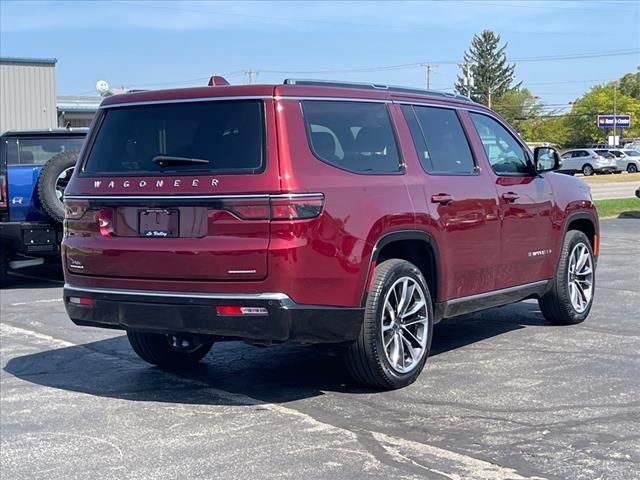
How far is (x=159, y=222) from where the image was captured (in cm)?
554

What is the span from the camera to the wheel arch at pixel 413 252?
18.6 feet

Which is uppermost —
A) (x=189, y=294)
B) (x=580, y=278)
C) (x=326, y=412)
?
Answer: (x=189, y=294)

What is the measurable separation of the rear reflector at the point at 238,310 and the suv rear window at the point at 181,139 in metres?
0.79

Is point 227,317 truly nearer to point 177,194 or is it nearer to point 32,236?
point 177,194

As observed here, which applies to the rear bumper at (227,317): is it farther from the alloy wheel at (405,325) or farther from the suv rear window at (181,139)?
the suv rear window at (181,139)

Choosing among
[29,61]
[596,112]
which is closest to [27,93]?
[29,61]

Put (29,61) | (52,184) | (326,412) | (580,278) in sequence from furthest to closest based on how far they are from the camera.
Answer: (29,61) → (52,184) → (580,278) → (326,412)

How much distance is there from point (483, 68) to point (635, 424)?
12287 cm

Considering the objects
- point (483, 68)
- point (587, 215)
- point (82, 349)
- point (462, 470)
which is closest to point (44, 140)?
point (82, 349)

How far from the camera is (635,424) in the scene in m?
5.13

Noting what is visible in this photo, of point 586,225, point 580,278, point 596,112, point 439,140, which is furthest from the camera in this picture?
point 596,112

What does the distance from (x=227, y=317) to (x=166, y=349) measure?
5.65ft

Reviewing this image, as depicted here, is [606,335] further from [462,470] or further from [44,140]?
[44,140]

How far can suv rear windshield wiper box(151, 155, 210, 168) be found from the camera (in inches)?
217
